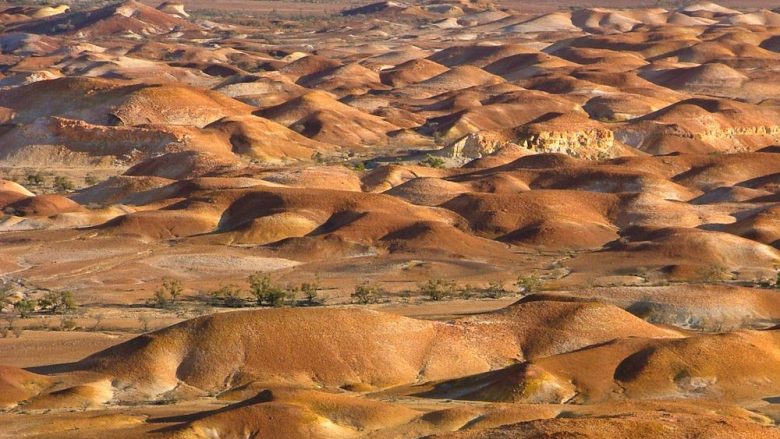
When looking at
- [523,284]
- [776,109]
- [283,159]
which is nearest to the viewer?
[523,284]

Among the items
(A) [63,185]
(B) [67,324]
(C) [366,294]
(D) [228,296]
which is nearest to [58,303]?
(B) [67,324]

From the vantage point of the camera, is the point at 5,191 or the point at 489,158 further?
the point at 489,158

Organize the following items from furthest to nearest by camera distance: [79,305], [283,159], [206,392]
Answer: [283,159] < [79,305] < [206,392]

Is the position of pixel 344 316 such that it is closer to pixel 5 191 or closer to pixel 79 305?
pixel 79 305

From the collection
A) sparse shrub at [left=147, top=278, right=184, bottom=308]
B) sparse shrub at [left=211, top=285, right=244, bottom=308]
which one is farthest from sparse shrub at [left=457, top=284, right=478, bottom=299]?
sparse shrub at [left=147, top=278, right=184, bottom=308]

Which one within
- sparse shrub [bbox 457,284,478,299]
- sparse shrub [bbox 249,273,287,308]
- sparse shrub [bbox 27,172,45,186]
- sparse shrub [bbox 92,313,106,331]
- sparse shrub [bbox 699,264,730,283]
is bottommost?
sparse shrub [bbox 27,172,45,186]

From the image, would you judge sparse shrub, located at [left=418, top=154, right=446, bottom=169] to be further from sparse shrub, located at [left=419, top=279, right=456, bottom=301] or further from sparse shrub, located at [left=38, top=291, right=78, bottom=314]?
sparse shrub, located at [left=38, top=291, right=78, bottom=314]

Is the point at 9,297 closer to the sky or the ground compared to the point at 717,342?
closer to the ground

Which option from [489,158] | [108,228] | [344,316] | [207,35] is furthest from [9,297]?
[207,35]
